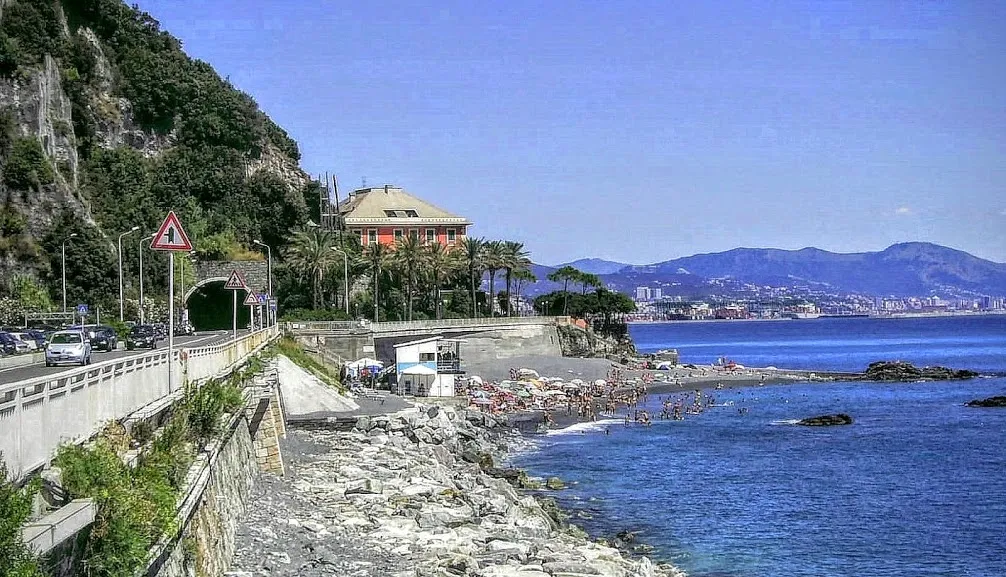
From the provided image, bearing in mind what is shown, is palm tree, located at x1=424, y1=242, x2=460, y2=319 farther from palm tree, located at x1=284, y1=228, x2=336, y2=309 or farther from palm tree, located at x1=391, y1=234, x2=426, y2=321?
palm tree, located at x1=284, y1=228, x2=336, y2=309

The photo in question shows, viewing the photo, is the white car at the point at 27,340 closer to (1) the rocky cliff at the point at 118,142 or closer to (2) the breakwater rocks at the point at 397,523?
(2) the breakwater rocks at the point at 397,523

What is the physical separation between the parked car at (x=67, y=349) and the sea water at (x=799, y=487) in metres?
16.9

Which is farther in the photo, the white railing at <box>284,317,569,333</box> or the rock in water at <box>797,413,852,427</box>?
the white railing at <box>284,317,569,333</box>

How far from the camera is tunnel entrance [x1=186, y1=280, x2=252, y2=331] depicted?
91.7 m

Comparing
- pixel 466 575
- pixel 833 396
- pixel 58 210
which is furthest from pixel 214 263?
pixel 466 575

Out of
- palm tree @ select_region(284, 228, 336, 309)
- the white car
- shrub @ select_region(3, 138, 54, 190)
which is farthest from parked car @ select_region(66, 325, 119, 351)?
palm tree @ select_region(284, 228, 336, 309)

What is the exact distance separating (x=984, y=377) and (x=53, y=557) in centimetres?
11004

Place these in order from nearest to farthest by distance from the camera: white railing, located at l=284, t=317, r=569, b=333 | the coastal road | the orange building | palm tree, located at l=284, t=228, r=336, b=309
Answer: the coastal road → white railing, located at l=284, t=317, r=569, b=333 → palm tree, located at l=284, t=228, r=336, b=309 → the orange building

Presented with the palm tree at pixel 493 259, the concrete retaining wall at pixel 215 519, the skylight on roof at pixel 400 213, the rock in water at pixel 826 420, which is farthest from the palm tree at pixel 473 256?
the concrete retaining wall at pixel 215 519

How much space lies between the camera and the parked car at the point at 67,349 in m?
36.2

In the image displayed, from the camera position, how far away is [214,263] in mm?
90250

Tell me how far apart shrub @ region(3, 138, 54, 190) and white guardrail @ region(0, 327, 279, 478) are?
2372 inches

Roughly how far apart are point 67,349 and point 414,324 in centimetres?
4861

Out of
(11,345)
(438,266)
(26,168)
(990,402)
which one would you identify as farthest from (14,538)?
(438,266)
